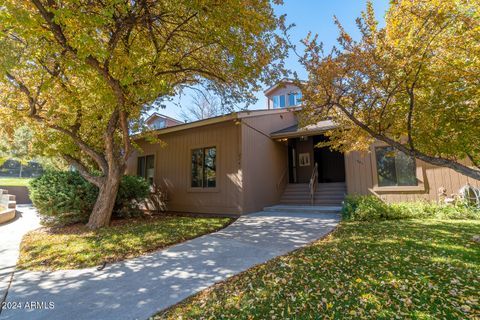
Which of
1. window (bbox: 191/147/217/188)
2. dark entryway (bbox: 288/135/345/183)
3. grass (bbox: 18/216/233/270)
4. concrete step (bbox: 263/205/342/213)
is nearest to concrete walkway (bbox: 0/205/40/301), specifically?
grass (bbox: 18/216/233/270)

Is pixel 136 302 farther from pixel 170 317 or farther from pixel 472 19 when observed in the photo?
pixel 472 19

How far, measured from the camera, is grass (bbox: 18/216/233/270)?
4.64 meters

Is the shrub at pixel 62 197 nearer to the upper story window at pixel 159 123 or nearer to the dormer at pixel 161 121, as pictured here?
the dormer at pixel 161 121

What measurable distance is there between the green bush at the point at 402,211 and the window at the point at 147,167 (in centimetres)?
910

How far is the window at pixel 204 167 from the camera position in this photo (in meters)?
9.96

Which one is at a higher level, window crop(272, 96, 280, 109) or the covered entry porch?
window crop(272, 96, 280, 109)

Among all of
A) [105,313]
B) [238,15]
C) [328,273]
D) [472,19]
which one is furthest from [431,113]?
[105,313]

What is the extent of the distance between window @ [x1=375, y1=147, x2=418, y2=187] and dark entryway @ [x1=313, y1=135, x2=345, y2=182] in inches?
148

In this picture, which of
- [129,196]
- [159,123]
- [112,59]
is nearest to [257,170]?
[129,196]

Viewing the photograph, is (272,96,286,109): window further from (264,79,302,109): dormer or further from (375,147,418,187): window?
(375,147,418,187): window

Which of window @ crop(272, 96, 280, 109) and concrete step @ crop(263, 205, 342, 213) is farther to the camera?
window @ crop(272, 96, 280, 109)

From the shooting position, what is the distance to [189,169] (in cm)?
1065

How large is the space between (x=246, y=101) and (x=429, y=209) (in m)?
6.96

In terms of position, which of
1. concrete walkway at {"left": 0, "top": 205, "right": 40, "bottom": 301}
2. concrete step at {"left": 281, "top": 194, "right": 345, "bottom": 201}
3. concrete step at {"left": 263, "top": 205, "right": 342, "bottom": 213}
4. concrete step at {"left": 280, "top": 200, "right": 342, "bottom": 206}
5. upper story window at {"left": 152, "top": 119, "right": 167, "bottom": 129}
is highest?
upper story window at {"left": 152, "top": 119, "right": 167, "bottom": 129}
